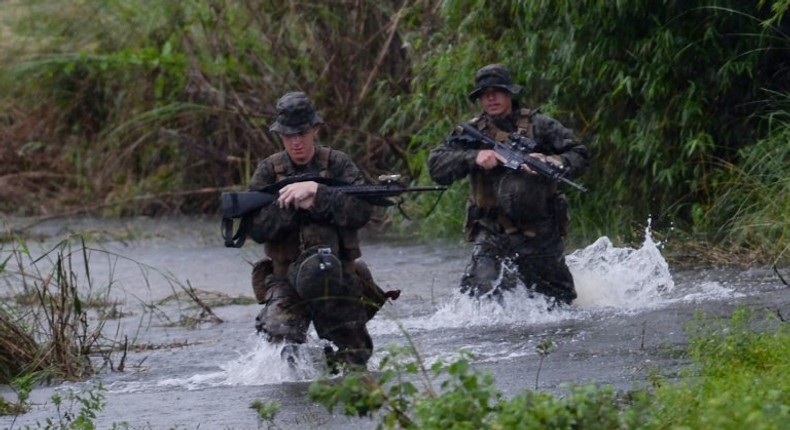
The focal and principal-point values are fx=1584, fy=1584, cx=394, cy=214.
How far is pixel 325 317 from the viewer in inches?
318

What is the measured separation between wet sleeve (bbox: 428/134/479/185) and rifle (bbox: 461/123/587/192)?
0.39 feet

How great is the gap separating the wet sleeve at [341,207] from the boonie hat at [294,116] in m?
0.32

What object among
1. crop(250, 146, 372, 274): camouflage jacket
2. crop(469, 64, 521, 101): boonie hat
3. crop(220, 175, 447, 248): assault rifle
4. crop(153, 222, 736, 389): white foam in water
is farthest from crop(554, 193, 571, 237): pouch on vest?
crop(250, 146, 372, 274): camouflage jacket

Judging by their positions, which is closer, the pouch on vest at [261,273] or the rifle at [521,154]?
the pouch on vest at [261,273]

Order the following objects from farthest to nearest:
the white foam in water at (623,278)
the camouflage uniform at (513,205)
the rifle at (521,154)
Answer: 1. the white foam in water at (623,278)
2. the camouflage uniform at (513,205)
3. the rifle at (521,154)

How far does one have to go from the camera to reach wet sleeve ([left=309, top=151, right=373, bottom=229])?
793 cm

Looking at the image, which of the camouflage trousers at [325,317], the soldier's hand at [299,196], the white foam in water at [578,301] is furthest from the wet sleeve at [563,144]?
the soldier's hand at [299,196]

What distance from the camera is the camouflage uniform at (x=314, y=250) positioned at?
7.96 m

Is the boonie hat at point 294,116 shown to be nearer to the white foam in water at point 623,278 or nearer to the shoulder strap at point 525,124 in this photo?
the shoulder strap at point 525,124

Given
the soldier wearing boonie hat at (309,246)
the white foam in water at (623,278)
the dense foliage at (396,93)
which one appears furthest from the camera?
the dense foliage at (396,93)

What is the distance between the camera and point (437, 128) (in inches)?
563

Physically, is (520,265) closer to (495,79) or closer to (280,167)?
(495,79)

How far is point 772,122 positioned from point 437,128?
3429mm

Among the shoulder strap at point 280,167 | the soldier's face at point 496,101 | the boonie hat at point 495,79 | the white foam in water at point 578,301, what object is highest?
the boonie hat at point 495,79
